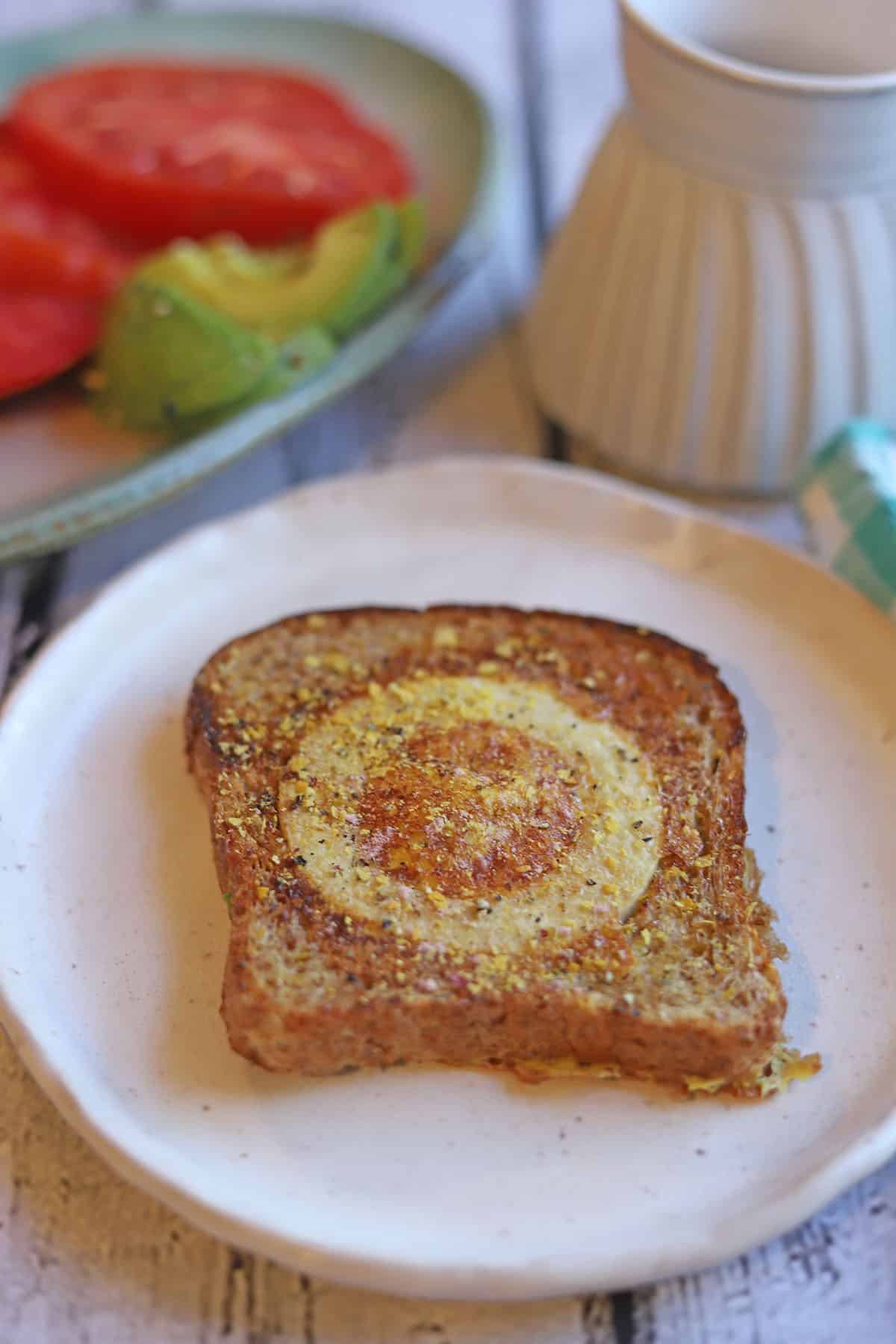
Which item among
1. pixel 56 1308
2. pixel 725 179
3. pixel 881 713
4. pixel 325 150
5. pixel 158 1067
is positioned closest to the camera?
pixel 56 1308

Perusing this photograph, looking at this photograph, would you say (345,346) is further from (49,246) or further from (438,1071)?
(438,1071)

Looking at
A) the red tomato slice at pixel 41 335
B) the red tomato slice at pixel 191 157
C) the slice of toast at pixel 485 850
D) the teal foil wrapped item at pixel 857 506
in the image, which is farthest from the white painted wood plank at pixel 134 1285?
the red tomato slice at pixel 191 157

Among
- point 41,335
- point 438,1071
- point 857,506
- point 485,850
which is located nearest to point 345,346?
point 41,335

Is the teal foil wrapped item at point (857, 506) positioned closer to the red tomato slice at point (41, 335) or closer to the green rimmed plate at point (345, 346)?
the green rimmed plate at point (345, 346)

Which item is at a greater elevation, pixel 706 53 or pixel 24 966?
pixel 706 53

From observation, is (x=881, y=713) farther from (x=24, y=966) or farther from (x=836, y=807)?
(x=24, y=966)

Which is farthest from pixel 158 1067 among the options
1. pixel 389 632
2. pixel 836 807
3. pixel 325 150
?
pixel 325 150
